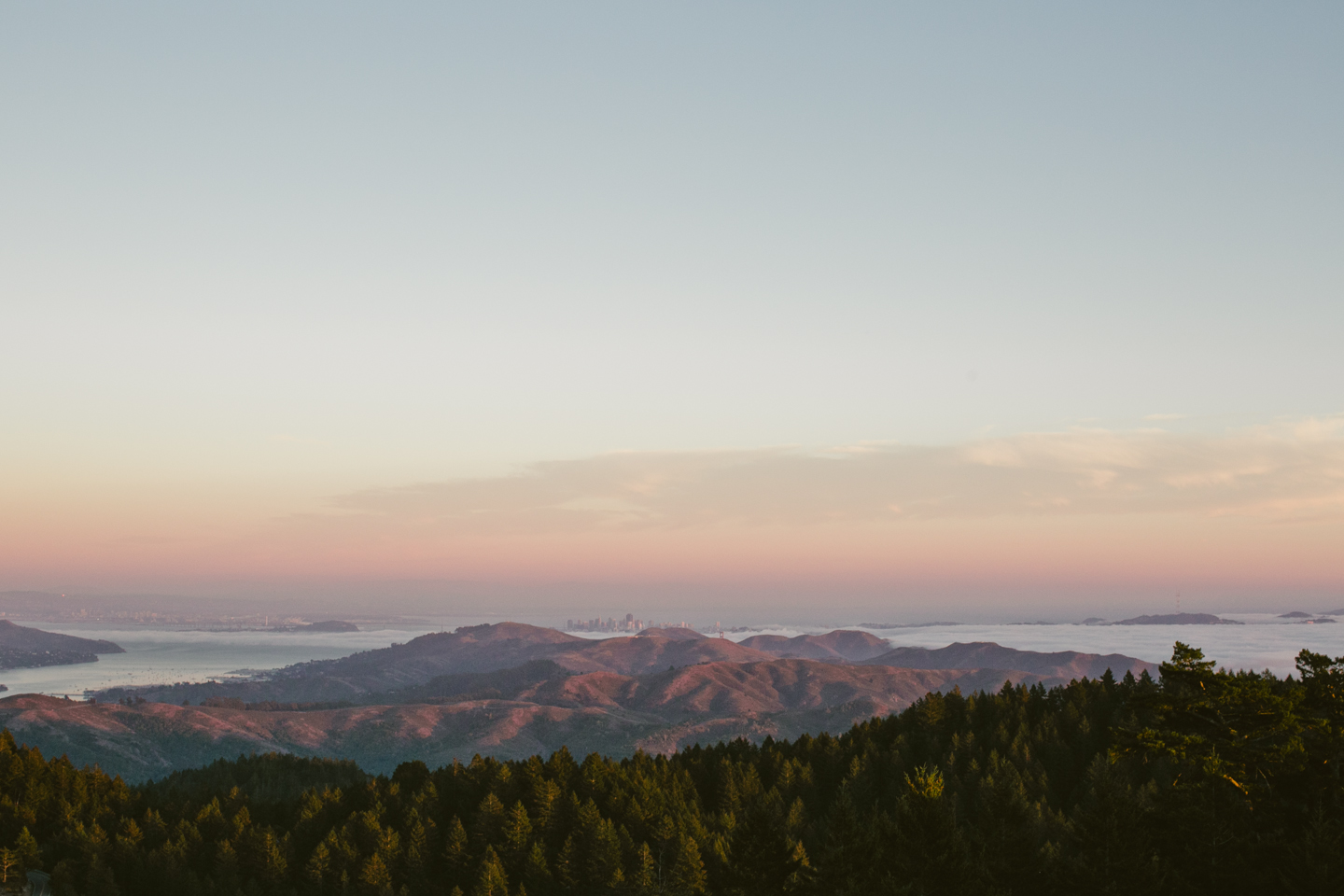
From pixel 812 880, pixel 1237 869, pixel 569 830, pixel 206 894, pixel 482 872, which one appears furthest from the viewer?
pixel 569 830

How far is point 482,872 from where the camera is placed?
129 m

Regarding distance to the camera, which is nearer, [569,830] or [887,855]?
[887,855]

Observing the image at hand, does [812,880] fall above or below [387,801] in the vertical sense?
above

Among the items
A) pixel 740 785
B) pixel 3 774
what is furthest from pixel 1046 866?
pixel 3 774

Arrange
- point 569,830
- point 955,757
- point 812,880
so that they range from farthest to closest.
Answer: point 955,757, point 569,830, point 812,880

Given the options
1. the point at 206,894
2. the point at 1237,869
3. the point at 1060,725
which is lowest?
the point at 206,894

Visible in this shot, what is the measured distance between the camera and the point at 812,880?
80.8 m

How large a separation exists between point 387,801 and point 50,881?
4974cm

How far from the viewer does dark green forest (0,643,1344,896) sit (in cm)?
6562

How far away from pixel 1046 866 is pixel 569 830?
92.5m

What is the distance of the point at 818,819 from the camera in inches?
6407

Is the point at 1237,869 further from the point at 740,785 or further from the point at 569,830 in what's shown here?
the point at 740,785

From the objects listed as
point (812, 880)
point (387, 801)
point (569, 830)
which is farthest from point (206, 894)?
point (812, 880)

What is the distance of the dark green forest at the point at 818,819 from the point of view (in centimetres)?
6562
